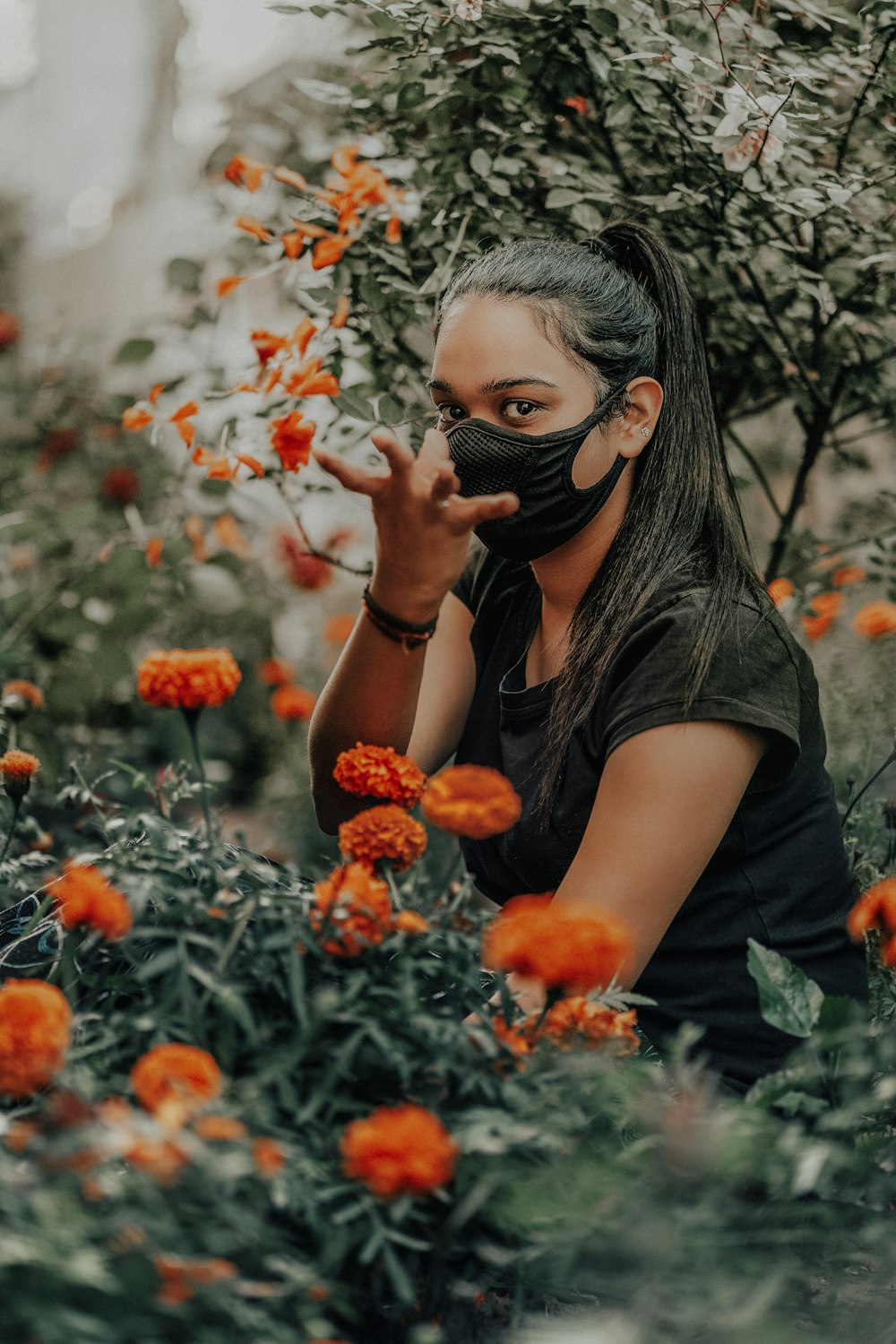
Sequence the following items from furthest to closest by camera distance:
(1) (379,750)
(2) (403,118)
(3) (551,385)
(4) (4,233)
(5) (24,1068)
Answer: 1. (4) (4,233)
2. (2) (403,118)
3. (3) (551,385)
4. (1) (379,750)
5. (5) (24,1068)

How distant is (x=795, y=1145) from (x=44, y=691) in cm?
207

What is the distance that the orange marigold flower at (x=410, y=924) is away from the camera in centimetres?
95

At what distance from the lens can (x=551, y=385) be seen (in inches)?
63.4

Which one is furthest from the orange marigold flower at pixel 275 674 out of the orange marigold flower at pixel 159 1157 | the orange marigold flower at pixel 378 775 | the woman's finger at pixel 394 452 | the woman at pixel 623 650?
the orange marigold flower at pixel 159 1157

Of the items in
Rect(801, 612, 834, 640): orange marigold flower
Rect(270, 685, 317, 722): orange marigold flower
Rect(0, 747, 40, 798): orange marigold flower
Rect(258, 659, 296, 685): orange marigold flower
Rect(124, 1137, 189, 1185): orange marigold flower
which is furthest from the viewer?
Rect(258, 659, 296, 685): orange marigold flower

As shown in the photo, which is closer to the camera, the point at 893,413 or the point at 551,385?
the point at 551,385

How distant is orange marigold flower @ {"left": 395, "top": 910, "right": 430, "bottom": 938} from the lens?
3.11ft

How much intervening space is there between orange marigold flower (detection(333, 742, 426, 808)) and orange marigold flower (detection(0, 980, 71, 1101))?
36cm

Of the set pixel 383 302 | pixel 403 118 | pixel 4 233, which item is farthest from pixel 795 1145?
pixel 4 233

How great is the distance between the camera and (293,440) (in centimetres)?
165

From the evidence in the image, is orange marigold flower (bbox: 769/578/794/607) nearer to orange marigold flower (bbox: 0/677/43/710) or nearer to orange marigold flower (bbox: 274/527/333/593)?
orange marigold flower (bbox: 0/677/43/710)

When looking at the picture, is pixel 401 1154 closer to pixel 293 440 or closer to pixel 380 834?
pixel 380 834

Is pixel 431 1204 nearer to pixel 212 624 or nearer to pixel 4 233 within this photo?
pixel 212 624

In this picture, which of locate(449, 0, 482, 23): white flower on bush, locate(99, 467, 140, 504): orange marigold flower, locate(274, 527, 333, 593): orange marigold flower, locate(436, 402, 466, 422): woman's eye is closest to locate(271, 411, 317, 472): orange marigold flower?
locate(436, 402, 466, 422): woman's eye
